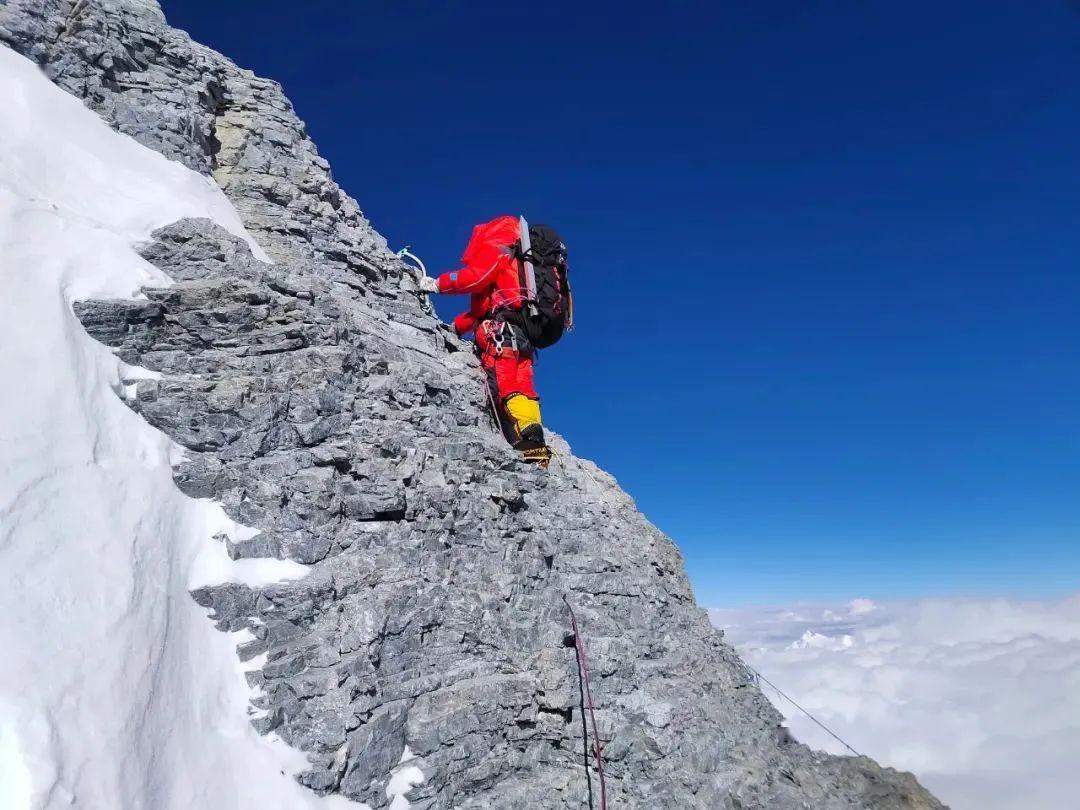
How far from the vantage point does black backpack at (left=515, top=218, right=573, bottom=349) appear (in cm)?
1221

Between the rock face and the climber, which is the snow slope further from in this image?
the climber

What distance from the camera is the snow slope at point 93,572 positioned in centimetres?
480

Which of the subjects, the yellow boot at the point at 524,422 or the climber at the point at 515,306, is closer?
the yellow boot at the point at 524,422

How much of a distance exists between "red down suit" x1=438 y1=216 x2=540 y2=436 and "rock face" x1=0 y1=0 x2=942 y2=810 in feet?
2.35

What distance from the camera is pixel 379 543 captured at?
25.0ft

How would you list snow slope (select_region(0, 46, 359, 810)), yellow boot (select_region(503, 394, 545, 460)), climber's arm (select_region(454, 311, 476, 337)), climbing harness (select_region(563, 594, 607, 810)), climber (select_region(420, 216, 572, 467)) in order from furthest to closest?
1. climber's arm (select_region(454, 311, 476, 337))
2. climber (select_region(420, 216, 572, 467))
3. yellow boot (select_region(503, 394, 545, 460))
4. climbing harness (select_region(563, 594, 607, 810))
5. snow slope (select_region(0, 46, 359, 810))

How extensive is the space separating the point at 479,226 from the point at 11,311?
7.99 metres

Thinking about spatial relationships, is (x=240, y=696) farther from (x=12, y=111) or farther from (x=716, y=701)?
(x=12, y=111)

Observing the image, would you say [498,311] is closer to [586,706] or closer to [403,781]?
[586,706]

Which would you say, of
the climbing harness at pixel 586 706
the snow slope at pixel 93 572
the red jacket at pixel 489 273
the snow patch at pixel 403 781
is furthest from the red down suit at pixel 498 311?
the snow patch at pixel 403 781

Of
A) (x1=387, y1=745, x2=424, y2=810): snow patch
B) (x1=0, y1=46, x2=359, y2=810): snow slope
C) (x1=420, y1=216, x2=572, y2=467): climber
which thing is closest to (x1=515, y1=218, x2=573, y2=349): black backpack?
(x1=420, y1=216, x2=572, y2=467): climber

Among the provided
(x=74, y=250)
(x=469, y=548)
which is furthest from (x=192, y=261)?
(x=469, y=548)

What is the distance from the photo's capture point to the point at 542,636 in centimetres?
834

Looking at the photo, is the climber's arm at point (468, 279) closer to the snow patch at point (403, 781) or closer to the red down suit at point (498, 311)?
the red down suit at point (498, 311)
